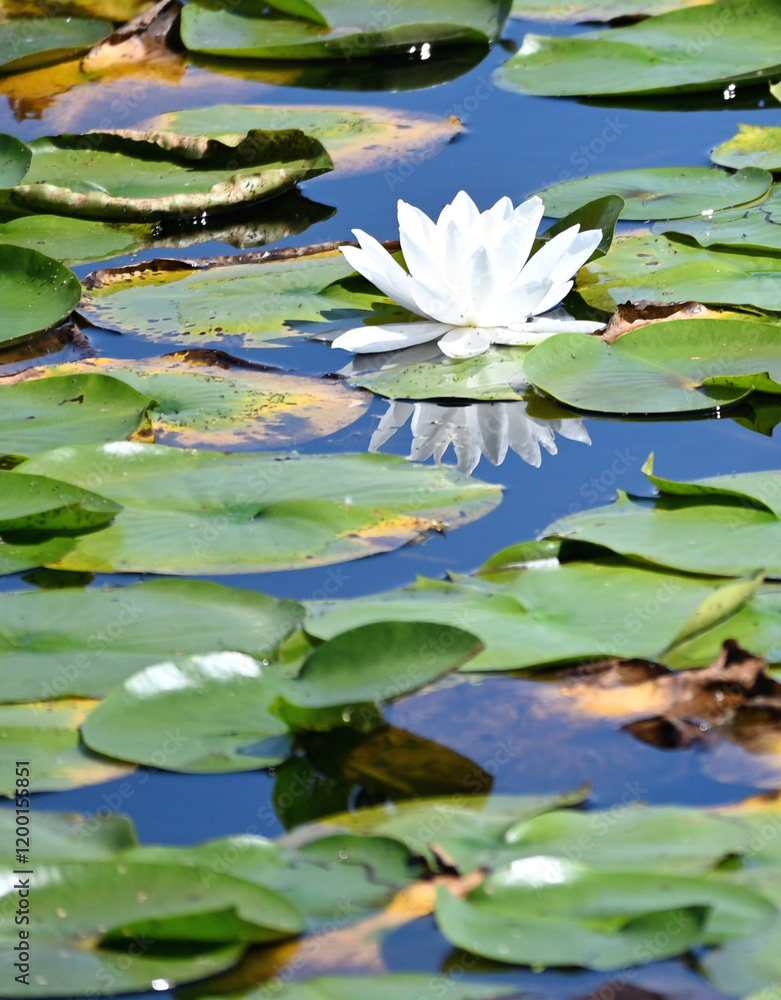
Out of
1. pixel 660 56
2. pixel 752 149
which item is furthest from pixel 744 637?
pixel 660 56

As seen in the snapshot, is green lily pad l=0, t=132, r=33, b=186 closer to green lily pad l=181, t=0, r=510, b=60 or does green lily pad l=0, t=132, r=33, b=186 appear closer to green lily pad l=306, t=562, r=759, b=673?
green lily pad l=181, t=0, r=510, b=60

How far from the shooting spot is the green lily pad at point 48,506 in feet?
7.06

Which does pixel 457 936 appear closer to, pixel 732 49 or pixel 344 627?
pixel 344 627

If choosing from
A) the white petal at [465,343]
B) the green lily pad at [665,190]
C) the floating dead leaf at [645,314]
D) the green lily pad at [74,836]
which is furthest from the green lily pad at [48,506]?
the green lily pad at [665,190]

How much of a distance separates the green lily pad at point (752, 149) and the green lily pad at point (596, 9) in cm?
125

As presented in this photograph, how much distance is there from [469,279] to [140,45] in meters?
2.63

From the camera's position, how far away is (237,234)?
3537 millimetres

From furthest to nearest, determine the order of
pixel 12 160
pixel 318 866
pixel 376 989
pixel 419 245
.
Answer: pixel 12 160, pixel 419 245, pixel 318 866, pixel 376 989

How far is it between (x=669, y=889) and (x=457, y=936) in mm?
236

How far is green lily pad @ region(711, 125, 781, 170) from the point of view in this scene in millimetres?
3607

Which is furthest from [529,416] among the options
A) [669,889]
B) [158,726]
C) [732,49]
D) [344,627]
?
[732,49]

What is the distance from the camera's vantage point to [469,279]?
9.07 ft

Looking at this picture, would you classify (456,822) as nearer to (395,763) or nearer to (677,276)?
(395,763)

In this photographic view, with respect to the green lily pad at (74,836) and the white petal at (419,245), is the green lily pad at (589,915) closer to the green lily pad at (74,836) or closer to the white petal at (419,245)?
the green lily pad at (74,836)
